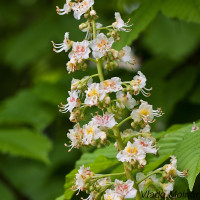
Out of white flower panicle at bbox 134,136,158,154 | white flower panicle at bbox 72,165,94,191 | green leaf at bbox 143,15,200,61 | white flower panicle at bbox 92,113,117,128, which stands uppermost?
green leaf at bbox 143,15,200,61

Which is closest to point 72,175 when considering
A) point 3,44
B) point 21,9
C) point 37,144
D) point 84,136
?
point 84,136

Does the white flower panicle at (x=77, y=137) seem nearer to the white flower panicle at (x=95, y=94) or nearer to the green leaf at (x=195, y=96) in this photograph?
the white flower panicle at (x=95, y=94)

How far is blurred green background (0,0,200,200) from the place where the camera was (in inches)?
149

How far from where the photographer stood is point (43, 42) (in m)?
5.44

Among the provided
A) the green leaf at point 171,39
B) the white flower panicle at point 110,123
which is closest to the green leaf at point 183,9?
the white flower panicle at point 110,123

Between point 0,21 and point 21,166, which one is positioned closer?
point 21,166

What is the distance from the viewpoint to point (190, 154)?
222 cm

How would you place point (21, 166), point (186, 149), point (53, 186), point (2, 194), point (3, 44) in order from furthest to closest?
point (3, 44) < point (21, 166) < point (53, 186) < point (2, 194) < point (186, 149)

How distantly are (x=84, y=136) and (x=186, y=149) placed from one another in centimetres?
57

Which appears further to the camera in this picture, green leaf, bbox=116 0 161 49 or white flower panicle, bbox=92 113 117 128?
green leaf, bbox=116 0 161 49

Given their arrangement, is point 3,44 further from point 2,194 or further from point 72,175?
point 72,175

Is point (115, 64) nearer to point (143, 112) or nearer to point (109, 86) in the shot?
point (109, 86)

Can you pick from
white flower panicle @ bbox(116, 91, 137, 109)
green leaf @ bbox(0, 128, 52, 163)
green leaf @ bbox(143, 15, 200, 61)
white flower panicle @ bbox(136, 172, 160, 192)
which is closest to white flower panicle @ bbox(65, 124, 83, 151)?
white flower panicle @ bbox(116, 91, 137, 109)

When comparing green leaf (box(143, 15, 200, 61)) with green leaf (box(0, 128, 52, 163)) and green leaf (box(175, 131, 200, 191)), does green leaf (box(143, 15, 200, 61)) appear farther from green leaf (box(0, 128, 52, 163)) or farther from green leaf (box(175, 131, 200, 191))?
green leaf (box(175, 131, 200, 191))
